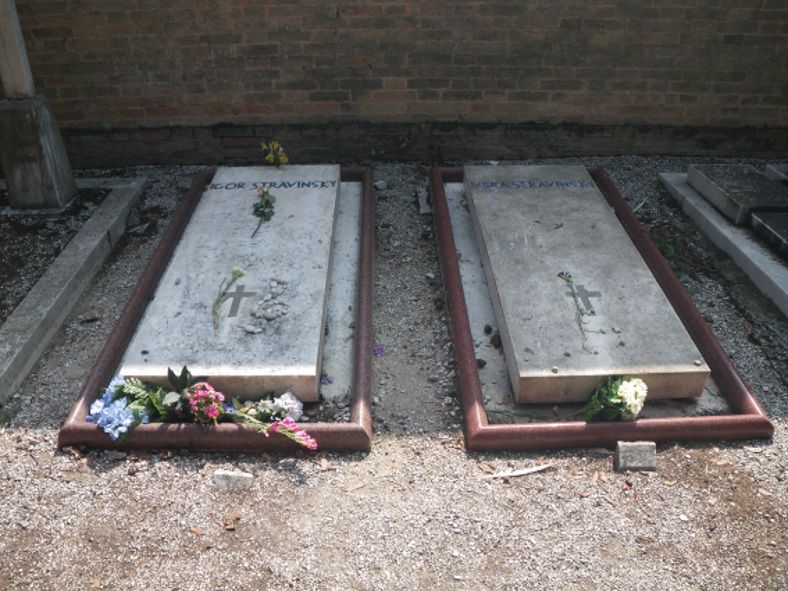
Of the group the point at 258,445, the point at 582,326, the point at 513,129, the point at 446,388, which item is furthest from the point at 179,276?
the point at 513,129

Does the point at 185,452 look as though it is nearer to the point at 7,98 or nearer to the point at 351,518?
the point at 351,518

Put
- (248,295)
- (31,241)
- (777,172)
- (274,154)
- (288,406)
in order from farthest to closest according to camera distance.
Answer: (274,154)
(777,172)
(31,241)
(248,295)
(288,406)

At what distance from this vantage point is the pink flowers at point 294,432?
402cm

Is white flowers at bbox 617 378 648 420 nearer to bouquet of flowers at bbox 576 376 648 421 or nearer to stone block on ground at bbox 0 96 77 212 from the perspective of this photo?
bouquet of flowers at bbox 576 376 648 421

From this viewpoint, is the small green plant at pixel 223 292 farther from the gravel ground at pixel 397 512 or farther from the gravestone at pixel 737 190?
the gravestone at pixel 737 190

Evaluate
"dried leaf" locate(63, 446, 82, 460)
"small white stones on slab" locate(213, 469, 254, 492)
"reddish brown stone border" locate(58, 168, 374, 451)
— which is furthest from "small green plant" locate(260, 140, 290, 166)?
"small white stones on slab" locate(213, 469, 254, 492)

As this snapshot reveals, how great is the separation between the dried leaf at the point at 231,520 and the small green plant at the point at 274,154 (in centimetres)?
420

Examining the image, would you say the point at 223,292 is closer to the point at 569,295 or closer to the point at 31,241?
the point at 31,241

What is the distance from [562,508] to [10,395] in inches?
149

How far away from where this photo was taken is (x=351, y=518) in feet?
12.3

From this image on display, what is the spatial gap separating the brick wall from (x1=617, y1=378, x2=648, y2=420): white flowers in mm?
4083

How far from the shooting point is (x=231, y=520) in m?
3.73

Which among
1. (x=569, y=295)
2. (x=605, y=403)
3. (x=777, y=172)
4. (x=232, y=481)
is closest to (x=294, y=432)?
(x=232, y=481)

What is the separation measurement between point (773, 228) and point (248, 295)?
184 inches
